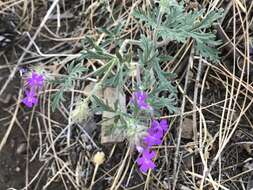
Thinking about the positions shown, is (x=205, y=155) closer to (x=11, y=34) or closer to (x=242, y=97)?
(x=242, y=97)

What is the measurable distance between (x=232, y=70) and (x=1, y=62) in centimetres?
98

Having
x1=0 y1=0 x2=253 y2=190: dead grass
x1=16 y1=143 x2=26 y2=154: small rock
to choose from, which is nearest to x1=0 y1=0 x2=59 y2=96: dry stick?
x1=0 y1=0 x2=253 y2=190: dead grass

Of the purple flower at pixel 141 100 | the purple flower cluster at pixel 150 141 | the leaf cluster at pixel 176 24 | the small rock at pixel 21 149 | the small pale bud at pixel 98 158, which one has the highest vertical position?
the leaf cluster at pixel 176 24

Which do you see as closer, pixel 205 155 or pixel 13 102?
pixel 205 155

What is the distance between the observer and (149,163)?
1695 mm

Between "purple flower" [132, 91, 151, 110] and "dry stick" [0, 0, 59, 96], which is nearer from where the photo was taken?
"purple flower" [132, 91, 151, 110]

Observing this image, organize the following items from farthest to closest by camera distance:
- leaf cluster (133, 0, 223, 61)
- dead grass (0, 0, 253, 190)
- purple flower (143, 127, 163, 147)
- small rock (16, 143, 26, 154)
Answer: small rock (16, 143, 26, 154) < dead grass (0, 0, 253, 190) < leaf cluster (133, 0, 223, 61) < purple flower (143, 127, 163, 147)

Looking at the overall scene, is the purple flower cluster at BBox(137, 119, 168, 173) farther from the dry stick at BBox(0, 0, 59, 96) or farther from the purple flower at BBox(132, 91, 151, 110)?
the dry stick at BBox(0, 0, 59, 96)

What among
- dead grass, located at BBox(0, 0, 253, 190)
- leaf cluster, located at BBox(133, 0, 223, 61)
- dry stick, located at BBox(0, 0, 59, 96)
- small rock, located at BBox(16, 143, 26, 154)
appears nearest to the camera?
leaf cluster, located at BBox(133, 0, 223, 61)

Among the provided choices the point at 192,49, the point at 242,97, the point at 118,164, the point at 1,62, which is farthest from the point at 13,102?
the point at 242,97

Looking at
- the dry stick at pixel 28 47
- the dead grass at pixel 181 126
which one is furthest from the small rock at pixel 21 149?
the dry stick at pixel 28 47

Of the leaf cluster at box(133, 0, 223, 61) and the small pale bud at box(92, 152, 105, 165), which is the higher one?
the leaf cluster at box(133, 0, 223, 61)

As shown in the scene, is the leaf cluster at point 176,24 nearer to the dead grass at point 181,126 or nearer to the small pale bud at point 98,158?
the dead grass at point 181,126

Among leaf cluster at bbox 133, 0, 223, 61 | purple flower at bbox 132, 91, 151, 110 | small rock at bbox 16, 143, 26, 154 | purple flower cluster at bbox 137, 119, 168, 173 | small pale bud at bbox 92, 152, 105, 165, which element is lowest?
small rock at bbox 16, 143, 26, 154
